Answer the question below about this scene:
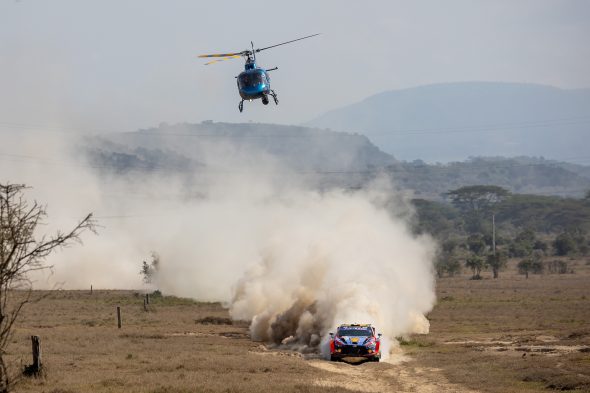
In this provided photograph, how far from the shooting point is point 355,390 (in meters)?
31.7

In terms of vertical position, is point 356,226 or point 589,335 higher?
point 356,226

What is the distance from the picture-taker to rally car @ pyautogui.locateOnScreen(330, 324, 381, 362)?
40625 millimetres

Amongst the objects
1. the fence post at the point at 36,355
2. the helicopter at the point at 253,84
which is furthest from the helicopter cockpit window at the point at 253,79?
the fence post at the point at 36,355

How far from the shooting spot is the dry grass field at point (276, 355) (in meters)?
33.0

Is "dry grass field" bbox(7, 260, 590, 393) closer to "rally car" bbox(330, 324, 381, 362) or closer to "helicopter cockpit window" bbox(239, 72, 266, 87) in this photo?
"rally car" bbox(330, 324, 381, 362)

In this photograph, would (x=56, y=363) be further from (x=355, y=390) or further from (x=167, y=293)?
(x=167, y=293)

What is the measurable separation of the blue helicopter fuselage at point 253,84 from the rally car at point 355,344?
15930mm

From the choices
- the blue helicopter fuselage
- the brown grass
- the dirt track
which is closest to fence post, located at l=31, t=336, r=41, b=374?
the dirt track

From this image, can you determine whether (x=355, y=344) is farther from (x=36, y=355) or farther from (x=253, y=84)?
(x=253, y=84)

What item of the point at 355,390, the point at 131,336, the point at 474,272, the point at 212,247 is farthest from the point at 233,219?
the point at 355,390

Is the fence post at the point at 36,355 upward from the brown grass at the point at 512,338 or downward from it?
upward

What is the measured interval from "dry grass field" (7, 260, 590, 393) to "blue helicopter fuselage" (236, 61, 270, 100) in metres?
13.9

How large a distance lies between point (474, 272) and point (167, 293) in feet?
169

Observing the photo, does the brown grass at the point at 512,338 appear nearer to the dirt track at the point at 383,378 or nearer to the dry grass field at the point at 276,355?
the dry grass field at the point at 276,355
